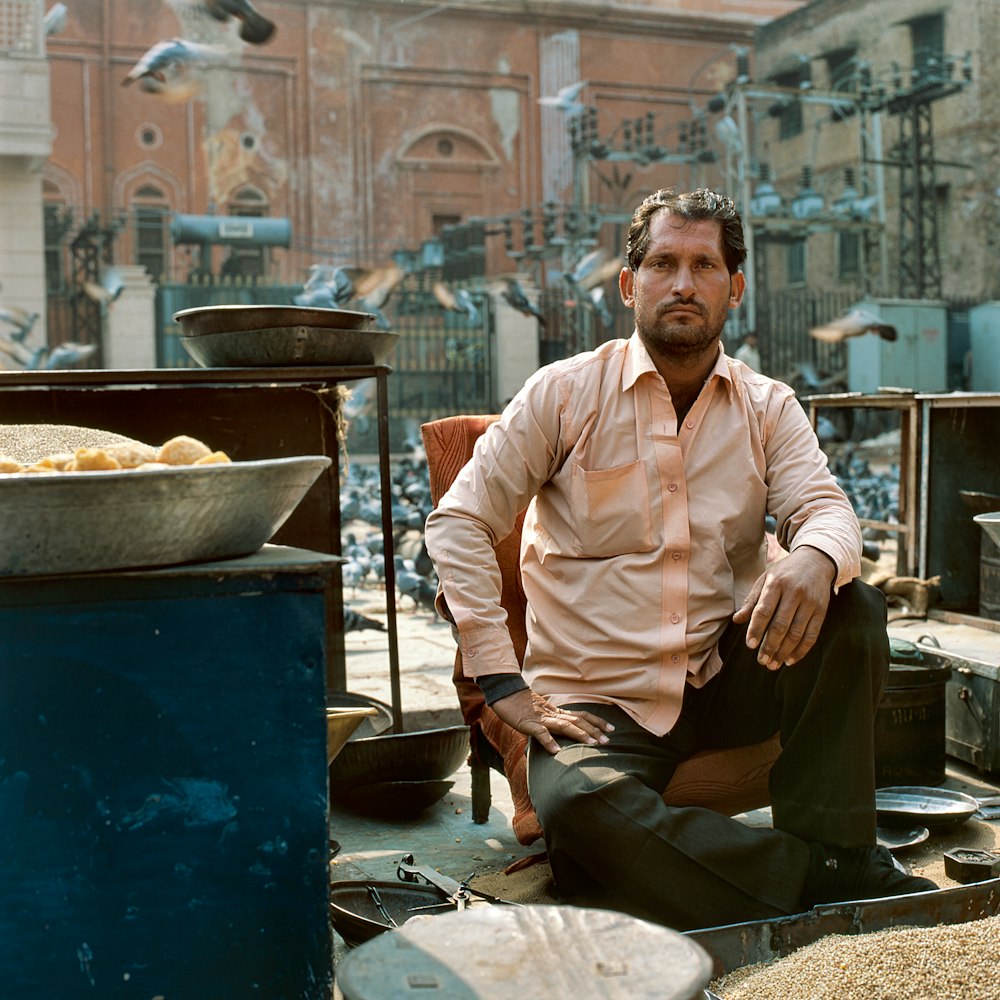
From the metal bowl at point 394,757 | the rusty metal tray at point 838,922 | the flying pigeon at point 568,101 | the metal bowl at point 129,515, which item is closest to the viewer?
the metal bowl at point 129,515

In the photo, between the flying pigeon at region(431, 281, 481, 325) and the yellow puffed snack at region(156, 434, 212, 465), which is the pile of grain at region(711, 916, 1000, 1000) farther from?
the flying pigeon at region(431, 281, 481, 325)

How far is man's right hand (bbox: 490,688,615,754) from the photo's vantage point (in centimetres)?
248

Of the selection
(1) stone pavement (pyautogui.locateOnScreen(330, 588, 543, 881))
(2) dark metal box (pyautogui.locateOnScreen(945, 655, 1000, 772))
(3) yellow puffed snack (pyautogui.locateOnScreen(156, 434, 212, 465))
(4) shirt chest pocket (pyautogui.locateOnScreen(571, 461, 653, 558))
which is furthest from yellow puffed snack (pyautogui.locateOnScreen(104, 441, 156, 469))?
(2) dark metal box (pyautogui.locateOnScreen(945, 655, 1000, 772))

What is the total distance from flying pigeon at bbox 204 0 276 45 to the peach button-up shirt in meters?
21.5

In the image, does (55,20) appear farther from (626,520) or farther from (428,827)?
(626,520)

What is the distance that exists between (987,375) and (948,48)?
23.4ft

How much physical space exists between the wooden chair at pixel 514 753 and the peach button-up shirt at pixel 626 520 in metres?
0.15

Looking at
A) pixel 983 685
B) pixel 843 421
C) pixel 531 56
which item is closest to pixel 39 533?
pixel 983 685

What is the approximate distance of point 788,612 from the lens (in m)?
2.38

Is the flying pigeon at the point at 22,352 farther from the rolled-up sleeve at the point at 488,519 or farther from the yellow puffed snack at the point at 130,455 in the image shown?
the yellow puffed snack at the point at 130,455

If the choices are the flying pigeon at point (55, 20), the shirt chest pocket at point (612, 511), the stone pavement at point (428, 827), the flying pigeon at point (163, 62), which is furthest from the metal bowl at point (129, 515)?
the flying pigeon at point (55, 20)

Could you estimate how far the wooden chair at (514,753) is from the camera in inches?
103

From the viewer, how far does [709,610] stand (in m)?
2.69

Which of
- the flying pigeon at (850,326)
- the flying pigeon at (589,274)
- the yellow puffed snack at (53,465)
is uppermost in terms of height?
the flying pigeon at (589,274)
